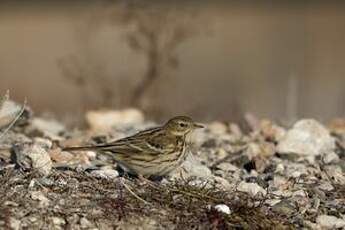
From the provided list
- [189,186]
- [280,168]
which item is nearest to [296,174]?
[280,168]

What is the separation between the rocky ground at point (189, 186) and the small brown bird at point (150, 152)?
0.45ft

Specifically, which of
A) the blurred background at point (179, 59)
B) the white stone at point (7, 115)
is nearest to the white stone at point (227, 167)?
the white stone at point (7, 115)

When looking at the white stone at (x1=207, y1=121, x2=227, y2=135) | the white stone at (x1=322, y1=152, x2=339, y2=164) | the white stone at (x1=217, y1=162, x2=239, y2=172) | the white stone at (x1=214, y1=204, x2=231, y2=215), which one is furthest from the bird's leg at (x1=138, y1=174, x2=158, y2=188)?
the white stone at (x1=207, y1=121, x2=227, y2=135)

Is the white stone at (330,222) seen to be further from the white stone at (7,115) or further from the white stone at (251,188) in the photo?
the white stone at (7,115)

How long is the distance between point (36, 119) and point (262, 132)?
2588mm

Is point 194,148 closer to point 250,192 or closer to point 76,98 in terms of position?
point 250,192

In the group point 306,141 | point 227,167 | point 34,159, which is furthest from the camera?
point 306,141

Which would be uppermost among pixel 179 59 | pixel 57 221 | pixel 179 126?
pixel 179 126

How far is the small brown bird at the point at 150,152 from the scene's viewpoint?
953 centimetres

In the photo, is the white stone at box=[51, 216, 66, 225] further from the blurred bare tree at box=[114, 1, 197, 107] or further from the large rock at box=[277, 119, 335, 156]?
the blurred bare tree at box=[114, 1, 197, 107]

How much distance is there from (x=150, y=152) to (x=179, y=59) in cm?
1255

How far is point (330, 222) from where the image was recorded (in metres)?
8.68

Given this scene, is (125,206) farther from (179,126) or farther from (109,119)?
(109,119)

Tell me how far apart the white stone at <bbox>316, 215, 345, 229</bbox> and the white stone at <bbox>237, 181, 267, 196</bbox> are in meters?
0.62
